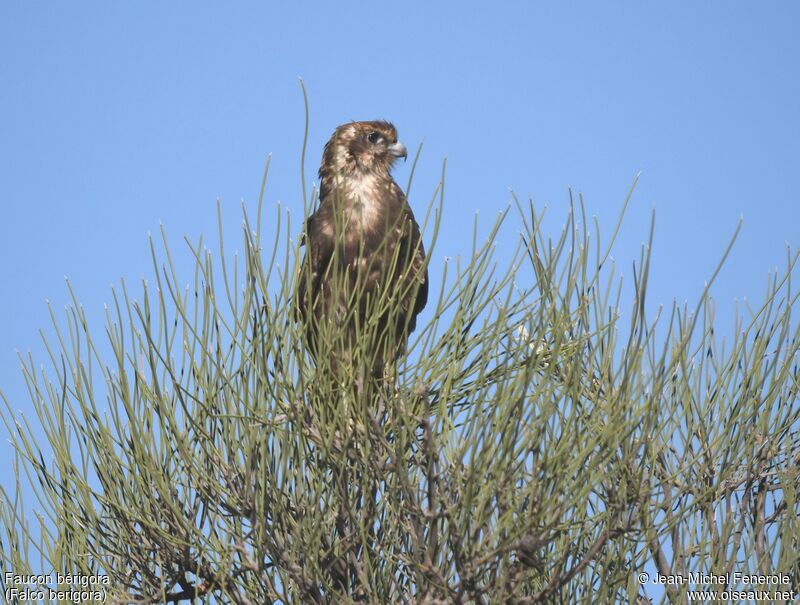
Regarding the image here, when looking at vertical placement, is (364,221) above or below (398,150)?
below

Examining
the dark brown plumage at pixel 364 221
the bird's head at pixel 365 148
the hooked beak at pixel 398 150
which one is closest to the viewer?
the dark brown plumage at pixel 364 221

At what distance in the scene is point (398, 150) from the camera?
21.9 ft

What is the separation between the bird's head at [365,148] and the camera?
6.45m

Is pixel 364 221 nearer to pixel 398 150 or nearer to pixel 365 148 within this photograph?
pixel 365 148

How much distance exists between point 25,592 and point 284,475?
4.28 ft

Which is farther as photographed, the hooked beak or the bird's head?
the hooked beak

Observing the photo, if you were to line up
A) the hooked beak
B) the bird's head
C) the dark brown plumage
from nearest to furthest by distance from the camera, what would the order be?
the dark brown plumage < the bird's head < the hooked beak

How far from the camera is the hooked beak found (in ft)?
Answer: 21.9

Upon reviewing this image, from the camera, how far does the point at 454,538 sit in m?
3.05

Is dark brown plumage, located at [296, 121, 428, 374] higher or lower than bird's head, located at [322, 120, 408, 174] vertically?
lower

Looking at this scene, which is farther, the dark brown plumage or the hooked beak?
the hooked beak

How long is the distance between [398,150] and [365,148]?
27 centimetres

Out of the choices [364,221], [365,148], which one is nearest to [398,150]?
[365,148]

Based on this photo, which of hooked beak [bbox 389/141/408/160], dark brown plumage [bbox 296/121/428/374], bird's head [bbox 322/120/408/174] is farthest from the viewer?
hooked beak [bbox 389/141/408/160]
